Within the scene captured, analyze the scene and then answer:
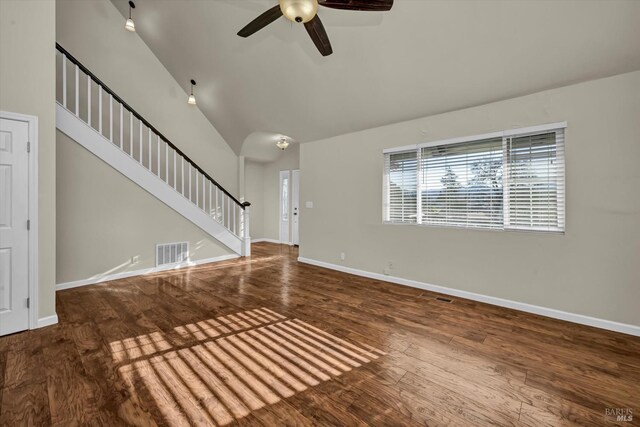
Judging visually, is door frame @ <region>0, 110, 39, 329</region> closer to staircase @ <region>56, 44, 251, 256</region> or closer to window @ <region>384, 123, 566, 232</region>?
staircase @ <region>56, 44, 251, 256</region>

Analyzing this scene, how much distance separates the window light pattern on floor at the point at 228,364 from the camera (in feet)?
5.71

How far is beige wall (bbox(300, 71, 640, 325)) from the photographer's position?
8.86 feet

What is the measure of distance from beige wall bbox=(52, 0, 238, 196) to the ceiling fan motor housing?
15.5 feet

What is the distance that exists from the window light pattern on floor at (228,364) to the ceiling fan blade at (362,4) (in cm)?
281

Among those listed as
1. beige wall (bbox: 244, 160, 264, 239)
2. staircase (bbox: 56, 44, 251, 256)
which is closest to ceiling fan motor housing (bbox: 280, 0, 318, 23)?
staircase (bbox: 56, 44, 251, 256)

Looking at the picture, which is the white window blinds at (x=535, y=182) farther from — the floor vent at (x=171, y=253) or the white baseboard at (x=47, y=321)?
the floor vent at (x=171, y=253)

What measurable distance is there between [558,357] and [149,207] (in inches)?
221

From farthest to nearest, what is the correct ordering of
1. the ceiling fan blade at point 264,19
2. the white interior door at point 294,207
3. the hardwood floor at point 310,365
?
the white interior door at point 294,207 < the ceiling fan blade at point 264,19 < the hardwood floor at point 310,365

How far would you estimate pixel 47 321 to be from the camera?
2771 millimetres

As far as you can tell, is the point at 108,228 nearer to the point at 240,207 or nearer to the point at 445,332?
the point at 240,207

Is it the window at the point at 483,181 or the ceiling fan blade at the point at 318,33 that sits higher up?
the ceiling fan blade at the point at 318,33

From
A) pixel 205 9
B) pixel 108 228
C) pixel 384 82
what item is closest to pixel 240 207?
pixel 108 228

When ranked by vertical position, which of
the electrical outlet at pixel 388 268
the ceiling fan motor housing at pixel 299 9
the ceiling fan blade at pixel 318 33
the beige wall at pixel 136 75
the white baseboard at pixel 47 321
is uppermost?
the beige wall at pixel 136 75

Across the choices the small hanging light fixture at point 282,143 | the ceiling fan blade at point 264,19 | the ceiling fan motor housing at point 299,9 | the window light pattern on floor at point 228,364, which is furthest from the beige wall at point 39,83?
the small hanging light fixture at point 282,143
